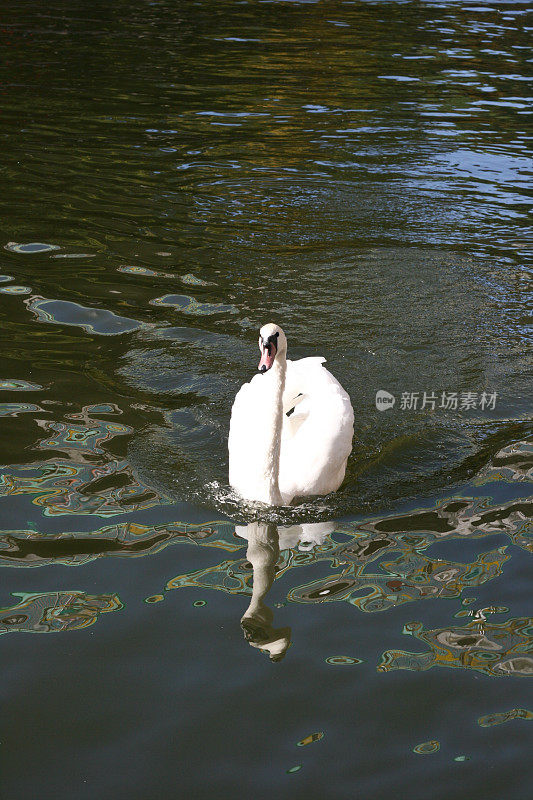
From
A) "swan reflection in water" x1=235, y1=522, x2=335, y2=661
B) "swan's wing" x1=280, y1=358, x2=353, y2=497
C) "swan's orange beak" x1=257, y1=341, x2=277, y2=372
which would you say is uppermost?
"swan's orange beak" x1=257, y1=341, x2=277, y2=372

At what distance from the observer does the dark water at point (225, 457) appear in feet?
14.5

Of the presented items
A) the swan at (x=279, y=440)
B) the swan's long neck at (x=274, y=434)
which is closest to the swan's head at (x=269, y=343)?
the swan at (x=279, y=440)

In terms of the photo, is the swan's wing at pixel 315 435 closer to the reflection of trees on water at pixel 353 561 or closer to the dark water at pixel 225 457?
the dark water at pixel 225 457

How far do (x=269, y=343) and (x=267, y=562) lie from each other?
1.23 metres

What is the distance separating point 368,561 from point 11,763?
7.30 feet

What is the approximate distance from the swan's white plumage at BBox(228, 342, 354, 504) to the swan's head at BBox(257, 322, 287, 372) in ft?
0.77

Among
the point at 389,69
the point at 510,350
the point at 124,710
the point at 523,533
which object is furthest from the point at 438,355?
the point at 389,69

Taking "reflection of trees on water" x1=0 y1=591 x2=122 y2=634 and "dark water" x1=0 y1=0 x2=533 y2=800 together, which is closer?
"dark water" x1=0 y1=0 x2=533 y2=800

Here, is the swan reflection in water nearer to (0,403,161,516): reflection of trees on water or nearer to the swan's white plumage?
the swan's white plumage

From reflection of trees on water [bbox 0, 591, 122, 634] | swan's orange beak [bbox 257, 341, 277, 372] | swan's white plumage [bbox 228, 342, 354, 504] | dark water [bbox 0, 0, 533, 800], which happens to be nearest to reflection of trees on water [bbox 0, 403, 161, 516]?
dark water [bbox 0, 0, 533, 800]

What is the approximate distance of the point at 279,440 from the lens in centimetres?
615

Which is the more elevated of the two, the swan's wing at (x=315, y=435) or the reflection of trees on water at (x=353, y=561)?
the swan's wing at (x=315, y=435)

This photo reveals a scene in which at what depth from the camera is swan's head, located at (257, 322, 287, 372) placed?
229 inches

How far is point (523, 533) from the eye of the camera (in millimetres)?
5949
